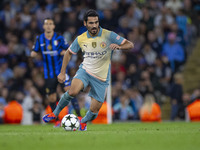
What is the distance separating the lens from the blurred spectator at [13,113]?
53.0ft

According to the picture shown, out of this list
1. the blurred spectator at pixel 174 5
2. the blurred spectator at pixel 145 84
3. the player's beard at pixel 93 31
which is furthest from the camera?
the blurred spectator at pixel 174 5

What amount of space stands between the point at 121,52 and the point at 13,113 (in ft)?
17.6

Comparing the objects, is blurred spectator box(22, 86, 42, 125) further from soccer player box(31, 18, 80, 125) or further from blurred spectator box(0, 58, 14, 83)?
soccer player box(31, 18, 80, 125)

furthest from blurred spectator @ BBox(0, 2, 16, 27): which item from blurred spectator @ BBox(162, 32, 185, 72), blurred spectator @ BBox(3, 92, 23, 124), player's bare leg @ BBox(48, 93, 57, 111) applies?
player's bare leg @ BBox(48, 93, 57, 111)

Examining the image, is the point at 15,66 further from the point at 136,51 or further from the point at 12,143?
the point at 12,143

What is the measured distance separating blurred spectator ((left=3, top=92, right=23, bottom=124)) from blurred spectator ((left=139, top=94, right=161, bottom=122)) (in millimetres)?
4436

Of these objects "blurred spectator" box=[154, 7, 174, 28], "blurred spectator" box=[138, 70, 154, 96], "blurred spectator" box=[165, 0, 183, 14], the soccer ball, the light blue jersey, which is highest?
"blurred spectator" box=[165, 0, 183, 14]

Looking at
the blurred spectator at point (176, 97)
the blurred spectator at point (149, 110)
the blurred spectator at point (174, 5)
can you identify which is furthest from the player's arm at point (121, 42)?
the blurred spectator at point (174, 5)

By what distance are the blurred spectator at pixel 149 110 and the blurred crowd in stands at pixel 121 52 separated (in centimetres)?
8

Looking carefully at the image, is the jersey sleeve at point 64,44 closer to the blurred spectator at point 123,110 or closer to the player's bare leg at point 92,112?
the player's bare leg at point 92,112

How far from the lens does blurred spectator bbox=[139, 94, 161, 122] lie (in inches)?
643

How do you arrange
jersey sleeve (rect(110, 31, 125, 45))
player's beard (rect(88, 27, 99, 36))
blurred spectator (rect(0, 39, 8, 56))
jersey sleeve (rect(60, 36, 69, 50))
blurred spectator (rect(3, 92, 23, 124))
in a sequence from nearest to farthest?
player's beard (rect(88, 27, 99, 36)) → jersey sleeve (rect(110, 31, 125, 45)) → jersey sleeve (rect(60, 36, 69, 50)) → blurred spectator (rect(3, 92, 23, 124)) → blurred spectator (rect(0, 39, 8, 56))

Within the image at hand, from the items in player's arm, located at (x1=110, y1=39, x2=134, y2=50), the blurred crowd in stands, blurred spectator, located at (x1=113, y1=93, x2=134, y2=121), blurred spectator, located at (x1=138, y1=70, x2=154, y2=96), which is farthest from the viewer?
blurred spectator, located at (x1=138, y1=70, x2=154, y2=96)

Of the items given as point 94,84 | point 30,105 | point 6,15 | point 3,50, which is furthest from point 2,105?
point 94,84
